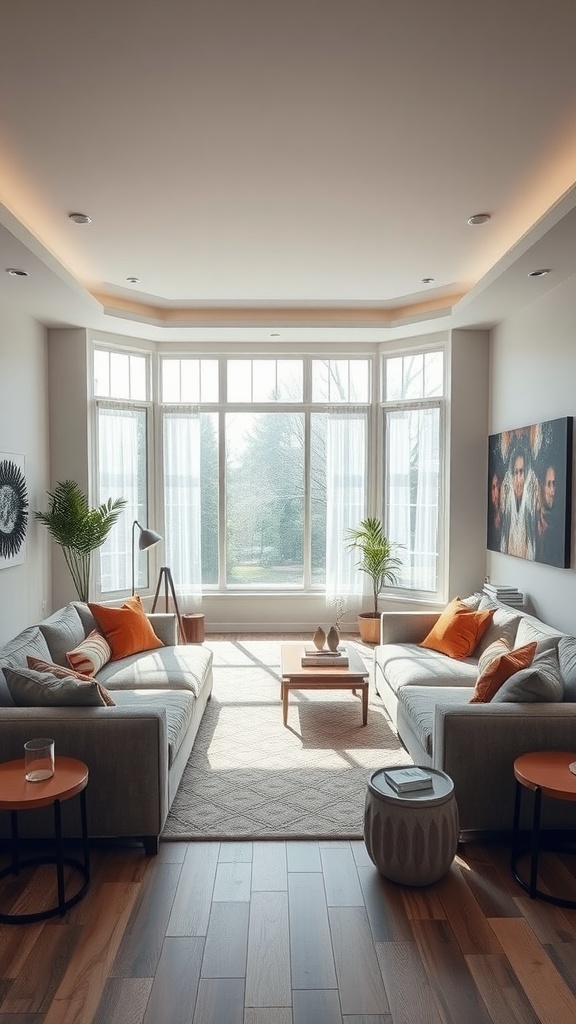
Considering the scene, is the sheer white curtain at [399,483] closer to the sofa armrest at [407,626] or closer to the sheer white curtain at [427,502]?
the sheer white curtain at [427,502]

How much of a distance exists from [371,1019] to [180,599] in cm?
539

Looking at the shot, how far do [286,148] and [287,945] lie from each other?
360 centimetres

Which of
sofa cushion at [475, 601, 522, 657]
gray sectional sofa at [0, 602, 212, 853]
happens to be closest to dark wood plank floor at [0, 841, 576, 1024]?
gray sectional sofa at [0, 602, 212, 853]

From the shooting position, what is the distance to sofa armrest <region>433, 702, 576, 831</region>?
2.98 m

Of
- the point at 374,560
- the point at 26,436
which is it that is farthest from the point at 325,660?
the point at 26,436

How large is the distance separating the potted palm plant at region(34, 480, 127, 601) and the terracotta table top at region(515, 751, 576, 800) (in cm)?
428

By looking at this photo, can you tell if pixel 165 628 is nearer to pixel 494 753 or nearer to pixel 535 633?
pixel 535 633

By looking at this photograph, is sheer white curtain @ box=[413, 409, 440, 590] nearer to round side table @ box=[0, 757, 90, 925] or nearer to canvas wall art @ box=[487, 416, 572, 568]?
canvas wall art @ box=[487, 416, 572, 568]

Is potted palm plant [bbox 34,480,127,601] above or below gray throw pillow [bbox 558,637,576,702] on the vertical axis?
above

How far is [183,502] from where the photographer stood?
720 cm

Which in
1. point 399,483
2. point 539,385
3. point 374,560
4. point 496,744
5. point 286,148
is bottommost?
point 496,744

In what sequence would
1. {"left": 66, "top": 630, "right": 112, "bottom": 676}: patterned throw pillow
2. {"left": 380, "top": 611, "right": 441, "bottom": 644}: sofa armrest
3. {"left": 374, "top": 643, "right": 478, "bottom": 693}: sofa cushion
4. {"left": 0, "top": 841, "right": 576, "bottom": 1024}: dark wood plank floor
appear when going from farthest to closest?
1. {"left": 380, "top": 611, "right": 441, "bottom": 644}: sofa armrest
2. {"left": 374, "top": 643, "right": 478, "bottom": 693}: sofa cushion
3. {"left": 66, "top": 630, "right": 112, "bottom": 676}: patterned throw pillow
4. {"left": 0, "top": 841, "right": 576, "bottom": 1024}: dark wood plank floor

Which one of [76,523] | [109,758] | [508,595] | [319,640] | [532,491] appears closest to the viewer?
[109,758]

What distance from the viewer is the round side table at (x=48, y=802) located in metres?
2.48
